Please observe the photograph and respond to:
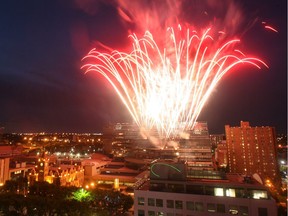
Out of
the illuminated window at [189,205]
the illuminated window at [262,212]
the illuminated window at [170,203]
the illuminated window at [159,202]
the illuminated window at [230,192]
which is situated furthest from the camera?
the illuminated window at [159,202]

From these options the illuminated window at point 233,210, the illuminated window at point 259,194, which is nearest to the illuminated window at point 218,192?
the illuminated window at point 233,210

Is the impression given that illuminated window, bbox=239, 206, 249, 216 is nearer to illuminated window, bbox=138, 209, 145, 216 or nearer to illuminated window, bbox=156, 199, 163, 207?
illuminated window, bbox=156, 199, 163, 207

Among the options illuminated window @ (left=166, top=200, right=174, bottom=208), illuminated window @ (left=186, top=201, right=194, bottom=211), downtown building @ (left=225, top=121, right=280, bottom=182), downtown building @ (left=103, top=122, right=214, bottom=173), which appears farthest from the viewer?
downtown building @ (left=225, top=121, right=280, bottom=182)

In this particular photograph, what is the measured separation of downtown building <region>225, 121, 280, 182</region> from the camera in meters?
55.8

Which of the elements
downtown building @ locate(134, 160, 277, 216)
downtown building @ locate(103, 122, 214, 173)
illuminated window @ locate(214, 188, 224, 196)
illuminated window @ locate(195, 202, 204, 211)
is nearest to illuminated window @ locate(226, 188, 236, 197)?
downtown building @ locate(134, 160, 277, 216)

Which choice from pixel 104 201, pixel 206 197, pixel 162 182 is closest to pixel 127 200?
pixel 104 201

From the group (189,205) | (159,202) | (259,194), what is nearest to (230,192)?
(259,194)

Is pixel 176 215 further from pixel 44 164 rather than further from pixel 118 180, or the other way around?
pixel 44 164

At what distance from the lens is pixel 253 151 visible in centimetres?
5819

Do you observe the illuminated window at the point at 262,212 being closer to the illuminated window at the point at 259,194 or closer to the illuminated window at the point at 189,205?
the illuminated window at the point at 259,194

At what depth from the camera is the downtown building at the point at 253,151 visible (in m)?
55.8

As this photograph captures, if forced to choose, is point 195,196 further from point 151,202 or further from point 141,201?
point 141,201

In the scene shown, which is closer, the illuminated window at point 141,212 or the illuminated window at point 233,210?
the illuminated window at point 233,210

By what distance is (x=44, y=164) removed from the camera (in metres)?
36.9
